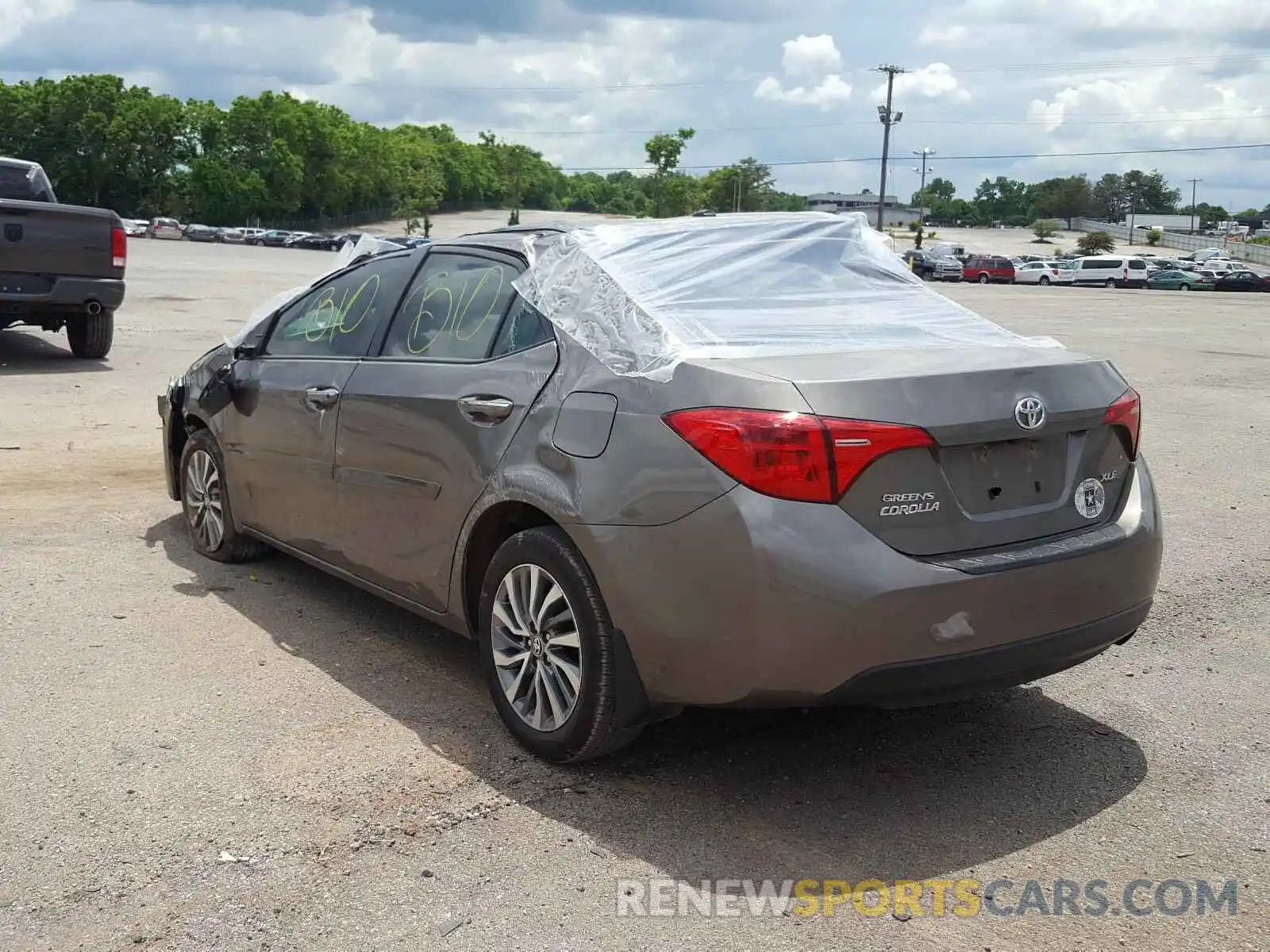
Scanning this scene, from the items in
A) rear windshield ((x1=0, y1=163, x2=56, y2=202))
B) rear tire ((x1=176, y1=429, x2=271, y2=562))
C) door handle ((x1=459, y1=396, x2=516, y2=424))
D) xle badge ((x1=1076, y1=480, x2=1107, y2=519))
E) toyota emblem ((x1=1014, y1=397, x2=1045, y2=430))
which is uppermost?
rear windshield ((x1=0, y1=163, x2=56, y2=202))

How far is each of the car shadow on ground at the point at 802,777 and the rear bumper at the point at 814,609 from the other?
39 cm

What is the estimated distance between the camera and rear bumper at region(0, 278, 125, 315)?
40.3 feet

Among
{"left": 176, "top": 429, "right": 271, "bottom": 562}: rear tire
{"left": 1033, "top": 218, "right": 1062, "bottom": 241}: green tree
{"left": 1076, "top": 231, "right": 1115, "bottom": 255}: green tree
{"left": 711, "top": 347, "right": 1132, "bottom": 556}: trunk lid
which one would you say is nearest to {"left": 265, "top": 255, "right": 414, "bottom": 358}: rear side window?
{"left": 176, "top": 429, "right": 271, "bottom": 562}: rear tire

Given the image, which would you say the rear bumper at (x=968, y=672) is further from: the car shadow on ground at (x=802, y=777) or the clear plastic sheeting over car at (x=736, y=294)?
the clear plastic sheeting over car at (x=736, y=294)

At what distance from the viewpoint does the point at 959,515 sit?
3496 mm

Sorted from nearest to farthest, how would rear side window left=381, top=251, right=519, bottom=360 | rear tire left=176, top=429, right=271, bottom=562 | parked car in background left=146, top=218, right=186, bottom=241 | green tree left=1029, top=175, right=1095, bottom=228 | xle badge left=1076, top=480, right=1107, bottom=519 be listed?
1. xle badge left=1076, top=480, right=1107, bottom=519
2. rear side window left=381, top=251, right=519, bottom=360
3. rear tire left=176, top=429, right=271, bottom=562
4. parked car in background left=146, top=218, right=186, bottom=241
5. green tree left=1029, top=175, right=1095, bottom=228

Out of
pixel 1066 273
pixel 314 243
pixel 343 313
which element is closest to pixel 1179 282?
pixel 1066 273

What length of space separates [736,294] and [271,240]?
8988 centimetres

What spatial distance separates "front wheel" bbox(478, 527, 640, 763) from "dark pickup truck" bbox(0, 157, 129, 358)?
9686mm

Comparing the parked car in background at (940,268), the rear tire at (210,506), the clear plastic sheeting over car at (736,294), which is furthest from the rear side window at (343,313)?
the parked car in background at (940,268)

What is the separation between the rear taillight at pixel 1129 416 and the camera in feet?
12.8

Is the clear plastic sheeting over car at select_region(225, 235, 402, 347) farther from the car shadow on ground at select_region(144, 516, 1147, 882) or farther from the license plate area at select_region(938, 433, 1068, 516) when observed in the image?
the license plate area at select_region(938, 433, 1068, 516)

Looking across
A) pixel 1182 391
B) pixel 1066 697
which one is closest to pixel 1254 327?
pixel 1182 391

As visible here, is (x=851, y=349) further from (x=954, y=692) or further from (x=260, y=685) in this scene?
(x=260, y=685)
